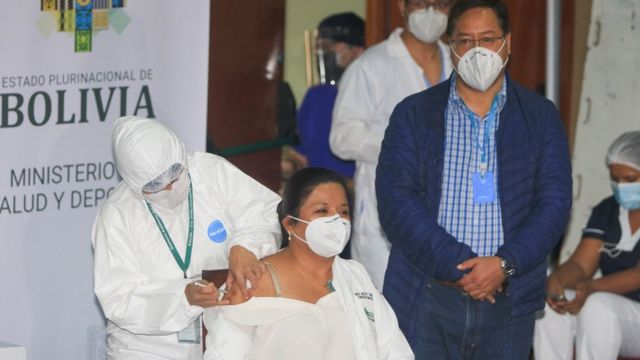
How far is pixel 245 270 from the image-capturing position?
4.30 m

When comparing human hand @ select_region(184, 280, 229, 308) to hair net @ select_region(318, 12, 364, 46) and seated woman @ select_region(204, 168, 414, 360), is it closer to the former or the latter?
seated woman @ select_region(204, 168, 414, 360)

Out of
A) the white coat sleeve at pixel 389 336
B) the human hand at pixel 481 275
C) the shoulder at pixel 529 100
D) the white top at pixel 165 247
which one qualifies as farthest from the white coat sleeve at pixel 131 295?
the shoulder at pixel 529 100

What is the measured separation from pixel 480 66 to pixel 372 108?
5.25 feet

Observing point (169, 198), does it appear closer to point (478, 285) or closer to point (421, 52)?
point (478, 285)

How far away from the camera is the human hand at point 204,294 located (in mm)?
4289

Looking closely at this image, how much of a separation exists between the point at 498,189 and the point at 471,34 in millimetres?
564

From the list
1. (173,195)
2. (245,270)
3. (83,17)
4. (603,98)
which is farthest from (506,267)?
(603,98)

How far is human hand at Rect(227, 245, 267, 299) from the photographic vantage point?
14.0 ft

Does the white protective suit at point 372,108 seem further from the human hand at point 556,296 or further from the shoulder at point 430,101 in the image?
the shoulder at point 430,101

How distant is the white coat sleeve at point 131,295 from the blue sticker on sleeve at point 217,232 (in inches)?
9.4

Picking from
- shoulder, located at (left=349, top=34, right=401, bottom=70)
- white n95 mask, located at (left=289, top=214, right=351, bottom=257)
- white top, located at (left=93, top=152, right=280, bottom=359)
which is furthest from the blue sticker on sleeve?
shoulder, located at (left=349, top=34, right=401, bottom=70)

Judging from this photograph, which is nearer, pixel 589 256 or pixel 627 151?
pixel 627 151

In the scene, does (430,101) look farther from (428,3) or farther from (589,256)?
(589,256)

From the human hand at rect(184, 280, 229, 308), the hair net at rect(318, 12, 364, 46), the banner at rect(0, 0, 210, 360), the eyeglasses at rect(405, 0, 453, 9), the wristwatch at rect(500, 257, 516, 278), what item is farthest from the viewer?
the hair net at rect(318, 12, 364, 46)
